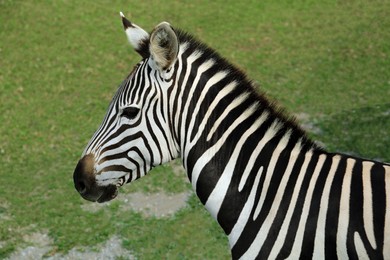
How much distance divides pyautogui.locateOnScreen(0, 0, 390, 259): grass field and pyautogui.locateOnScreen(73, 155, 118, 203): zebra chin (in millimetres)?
3227

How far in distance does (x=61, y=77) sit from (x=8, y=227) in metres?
4.72

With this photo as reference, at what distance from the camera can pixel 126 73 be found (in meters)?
12.0

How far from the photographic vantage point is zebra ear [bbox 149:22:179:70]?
3488 mm

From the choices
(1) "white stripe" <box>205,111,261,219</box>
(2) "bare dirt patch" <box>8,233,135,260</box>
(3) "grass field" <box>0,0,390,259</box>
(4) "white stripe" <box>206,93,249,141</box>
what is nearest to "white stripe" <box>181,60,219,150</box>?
(4) "white stripe" <box>206,93,249,141</box>

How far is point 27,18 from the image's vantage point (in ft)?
45.8

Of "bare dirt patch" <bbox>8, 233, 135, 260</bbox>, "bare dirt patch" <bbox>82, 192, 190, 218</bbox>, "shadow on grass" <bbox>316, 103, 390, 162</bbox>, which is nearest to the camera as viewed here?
"bare dirt patch" <bbox>8, 233, 135, 260</bbox>

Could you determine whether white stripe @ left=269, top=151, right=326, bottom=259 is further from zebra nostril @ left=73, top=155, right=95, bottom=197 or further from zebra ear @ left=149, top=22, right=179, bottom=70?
zebra nostril @ left=73, top=155, right=95, bottom=197

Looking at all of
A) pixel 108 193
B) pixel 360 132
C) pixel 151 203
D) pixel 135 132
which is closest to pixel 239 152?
pixel 135 132

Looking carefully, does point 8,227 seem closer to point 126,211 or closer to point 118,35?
point 126,211

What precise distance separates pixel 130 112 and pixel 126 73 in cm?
835

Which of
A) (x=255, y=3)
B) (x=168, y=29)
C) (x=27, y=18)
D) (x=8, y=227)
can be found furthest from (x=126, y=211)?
(x=255, y=3)

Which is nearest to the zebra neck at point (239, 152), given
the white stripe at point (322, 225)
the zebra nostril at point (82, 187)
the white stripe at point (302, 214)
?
the white stripe at point (302, 214)

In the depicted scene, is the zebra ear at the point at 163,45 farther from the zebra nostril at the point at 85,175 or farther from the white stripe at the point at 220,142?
the zebra nostril at the point at 85,175

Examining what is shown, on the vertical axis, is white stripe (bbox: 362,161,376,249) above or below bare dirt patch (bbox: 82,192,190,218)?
above
